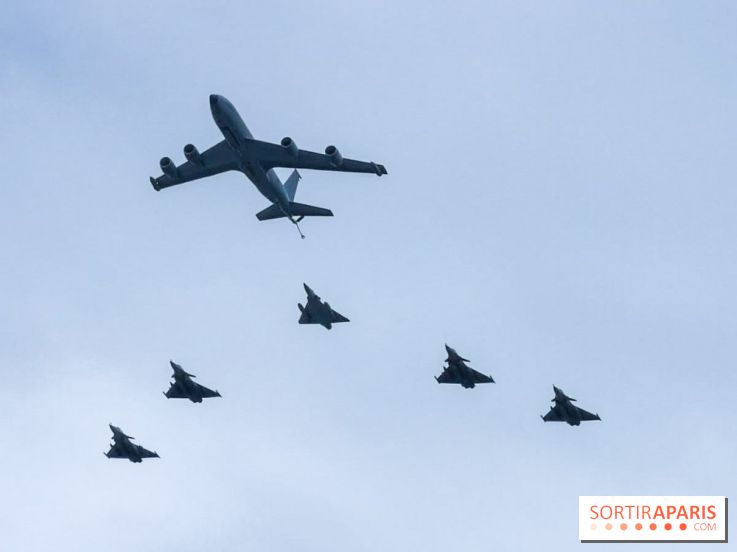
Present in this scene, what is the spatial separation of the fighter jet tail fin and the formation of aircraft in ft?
11.8

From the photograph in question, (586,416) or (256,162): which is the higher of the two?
(256,162)

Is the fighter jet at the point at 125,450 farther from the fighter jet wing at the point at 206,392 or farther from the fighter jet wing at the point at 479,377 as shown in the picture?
the fighter jet wing at the point at 479,377

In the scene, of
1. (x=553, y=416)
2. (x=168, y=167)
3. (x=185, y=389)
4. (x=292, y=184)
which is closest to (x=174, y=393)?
(x=185, y=389)

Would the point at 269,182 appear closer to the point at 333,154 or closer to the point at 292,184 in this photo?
the point at 333,154

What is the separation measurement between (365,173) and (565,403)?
2375cm

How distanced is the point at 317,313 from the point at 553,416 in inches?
807

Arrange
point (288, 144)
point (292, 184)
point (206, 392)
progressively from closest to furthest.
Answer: point (288, 144)
point (206, 392)
point (292, 184)

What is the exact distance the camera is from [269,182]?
90500 millimetres

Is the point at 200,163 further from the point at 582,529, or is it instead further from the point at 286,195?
the point at 582,529

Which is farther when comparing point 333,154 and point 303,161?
point 303,161

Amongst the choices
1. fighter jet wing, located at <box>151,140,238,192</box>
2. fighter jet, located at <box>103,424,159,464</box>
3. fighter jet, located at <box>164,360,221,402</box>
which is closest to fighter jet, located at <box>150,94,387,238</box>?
Answer: fighter jet wing, located at <box>151,140,238,192</box>

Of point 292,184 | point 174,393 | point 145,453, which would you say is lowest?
point 145,453

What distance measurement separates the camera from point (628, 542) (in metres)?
74.9

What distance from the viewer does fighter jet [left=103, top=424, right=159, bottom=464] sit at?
317 ft
